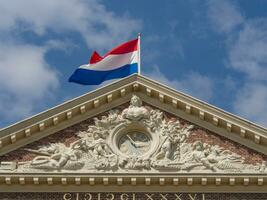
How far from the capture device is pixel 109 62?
38031 millimetres

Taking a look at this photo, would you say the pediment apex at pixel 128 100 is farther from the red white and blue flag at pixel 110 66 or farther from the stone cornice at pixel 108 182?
the red white and blue flag at pixel 110 66

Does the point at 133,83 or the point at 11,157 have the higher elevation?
the point at 133,83

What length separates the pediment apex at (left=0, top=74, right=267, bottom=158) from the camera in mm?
34250

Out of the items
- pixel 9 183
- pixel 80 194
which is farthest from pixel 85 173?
pixel 9 183

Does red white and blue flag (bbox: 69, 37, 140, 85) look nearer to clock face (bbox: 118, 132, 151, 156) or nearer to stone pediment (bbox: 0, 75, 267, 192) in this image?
stone pediment (bbox: 0, 75, 267, 192)

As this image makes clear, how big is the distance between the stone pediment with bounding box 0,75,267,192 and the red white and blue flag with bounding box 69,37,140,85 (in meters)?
2.32

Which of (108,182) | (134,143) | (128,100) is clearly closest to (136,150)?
(134,143)

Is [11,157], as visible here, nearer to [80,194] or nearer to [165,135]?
[80,194]

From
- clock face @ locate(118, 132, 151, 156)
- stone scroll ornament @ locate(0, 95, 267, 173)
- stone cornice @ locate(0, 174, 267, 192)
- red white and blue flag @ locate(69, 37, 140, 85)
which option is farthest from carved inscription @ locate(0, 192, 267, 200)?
red white and blue flag @ locate(69, 37, 140, 85)

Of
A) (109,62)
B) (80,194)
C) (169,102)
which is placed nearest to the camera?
(80,194)

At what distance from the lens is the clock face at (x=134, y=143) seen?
113ft

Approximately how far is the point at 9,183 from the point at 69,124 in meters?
3.69

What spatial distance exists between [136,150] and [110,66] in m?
5.17

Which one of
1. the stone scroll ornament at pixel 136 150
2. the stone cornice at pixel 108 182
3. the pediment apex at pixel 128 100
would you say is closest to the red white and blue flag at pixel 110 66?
the pediment apex at pixel 128 100
